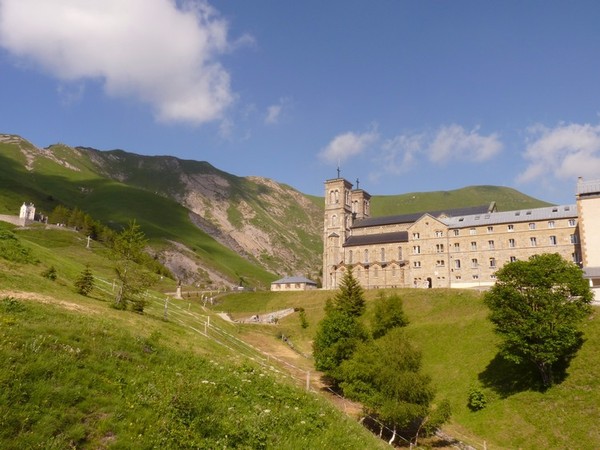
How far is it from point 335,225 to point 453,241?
32.8m

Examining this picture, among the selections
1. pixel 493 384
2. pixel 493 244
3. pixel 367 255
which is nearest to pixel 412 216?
pixel 367 255

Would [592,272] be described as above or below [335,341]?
above

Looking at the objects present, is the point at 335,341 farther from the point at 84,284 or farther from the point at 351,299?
the point at 84,284

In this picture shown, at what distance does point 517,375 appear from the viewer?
42000 mm

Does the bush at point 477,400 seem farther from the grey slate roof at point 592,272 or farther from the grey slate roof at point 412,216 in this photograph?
the grey slate roof at point 412,216

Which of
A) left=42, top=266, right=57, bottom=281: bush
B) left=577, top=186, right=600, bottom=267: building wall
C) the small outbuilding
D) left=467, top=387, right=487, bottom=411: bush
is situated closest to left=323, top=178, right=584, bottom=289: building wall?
left=577, top=186, right=600, bottom=267: building wall

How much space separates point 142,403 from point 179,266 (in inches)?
5823

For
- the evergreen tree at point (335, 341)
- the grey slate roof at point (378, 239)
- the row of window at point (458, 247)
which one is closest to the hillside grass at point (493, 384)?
the evergreen tree at point (335, 341)

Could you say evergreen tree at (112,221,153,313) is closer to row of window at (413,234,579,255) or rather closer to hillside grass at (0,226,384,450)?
hillside grass at (0,226,384,450)

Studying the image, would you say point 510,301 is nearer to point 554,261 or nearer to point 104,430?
point 554,261

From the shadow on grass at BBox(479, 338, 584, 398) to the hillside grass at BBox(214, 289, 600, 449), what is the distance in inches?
3.5

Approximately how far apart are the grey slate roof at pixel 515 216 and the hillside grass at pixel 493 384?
28.4 metres

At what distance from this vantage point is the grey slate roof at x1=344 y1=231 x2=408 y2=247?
102 meters

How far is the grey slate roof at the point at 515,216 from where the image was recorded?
81.9m
